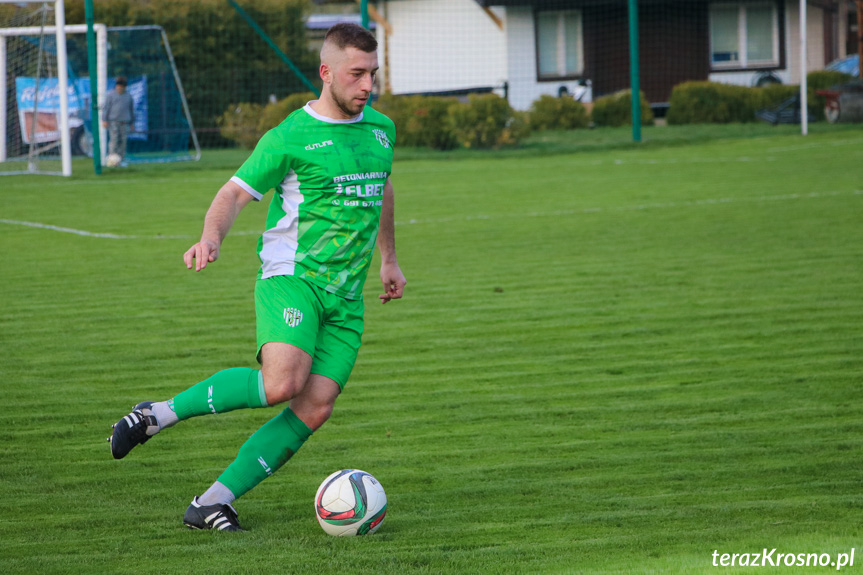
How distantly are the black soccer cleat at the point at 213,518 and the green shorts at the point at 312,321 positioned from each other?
0.60 meters

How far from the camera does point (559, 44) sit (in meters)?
36.1

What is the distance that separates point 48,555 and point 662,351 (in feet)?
15.1

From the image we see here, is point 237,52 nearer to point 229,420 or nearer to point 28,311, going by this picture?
point 28,311

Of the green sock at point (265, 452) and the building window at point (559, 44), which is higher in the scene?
the building window at point (559, 44)

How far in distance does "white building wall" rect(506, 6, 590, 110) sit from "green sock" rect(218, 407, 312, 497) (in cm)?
3234

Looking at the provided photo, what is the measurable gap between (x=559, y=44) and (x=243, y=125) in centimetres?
1408

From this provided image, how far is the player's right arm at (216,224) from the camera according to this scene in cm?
380

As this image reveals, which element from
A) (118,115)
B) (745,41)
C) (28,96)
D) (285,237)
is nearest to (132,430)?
(285,237)

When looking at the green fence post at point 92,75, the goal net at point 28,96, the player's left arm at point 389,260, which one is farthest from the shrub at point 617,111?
the player's left arm at point 389,260

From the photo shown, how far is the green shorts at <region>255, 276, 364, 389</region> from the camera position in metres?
4.11

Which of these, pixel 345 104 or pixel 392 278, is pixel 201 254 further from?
pixel 392 278

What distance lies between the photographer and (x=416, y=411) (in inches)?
245

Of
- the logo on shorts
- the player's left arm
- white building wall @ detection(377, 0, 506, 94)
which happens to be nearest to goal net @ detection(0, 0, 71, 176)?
white building wall @ detection(377, 0, 506, 94)

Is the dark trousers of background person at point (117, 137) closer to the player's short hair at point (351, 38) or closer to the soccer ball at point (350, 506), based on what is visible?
the player's short hair at point (351, 38)
